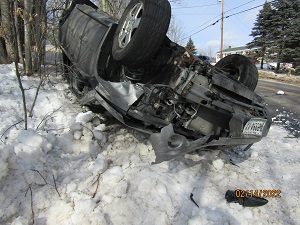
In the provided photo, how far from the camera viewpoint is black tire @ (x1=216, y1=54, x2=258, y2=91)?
3.84m

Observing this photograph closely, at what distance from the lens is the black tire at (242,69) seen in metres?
3.84

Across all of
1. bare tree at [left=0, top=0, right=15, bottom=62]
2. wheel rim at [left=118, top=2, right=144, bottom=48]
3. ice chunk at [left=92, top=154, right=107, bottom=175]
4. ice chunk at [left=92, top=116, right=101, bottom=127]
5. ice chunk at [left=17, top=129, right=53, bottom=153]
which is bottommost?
ice chunk at [left=92, top=116, right=101, bottom=127]

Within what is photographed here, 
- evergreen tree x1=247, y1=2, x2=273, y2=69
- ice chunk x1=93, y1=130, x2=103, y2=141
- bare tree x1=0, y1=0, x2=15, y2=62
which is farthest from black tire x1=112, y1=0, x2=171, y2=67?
evergreen tree x1=247, y1=2, x2=273, y2=69

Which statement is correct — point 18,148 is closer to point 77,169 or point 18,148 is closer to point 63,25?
point 77,169

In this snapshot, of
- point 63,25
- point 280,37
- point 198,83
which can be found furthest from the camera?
point 280,37

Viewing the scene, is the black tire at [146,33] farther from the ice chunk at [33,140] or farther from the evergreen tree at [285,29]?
the evergreen tree at [285,29]

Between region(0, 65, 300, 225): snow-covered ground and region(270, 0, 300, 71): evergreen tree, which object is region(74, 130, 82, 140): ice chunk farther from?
region(270, 0, 300, 71): evergreen tree

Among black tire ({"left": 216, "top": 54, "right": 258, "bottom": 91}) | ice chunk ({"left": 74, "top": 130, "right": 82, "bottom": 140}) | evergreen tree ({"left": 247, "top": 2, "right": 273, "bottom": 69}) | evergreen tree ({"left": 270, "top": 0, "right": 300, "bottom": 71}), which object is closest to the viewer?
ice chunk ({"left": 74, "top": 130, "right": 82, "bottom": 140})

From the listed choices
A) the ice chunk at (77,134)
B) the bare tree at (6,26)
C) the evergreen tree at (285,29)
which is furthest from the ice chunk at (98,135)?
the evergreen tree at (285,29)

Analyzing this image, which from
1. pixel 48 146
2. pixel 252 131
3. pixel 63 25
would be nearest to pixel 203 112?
pixel 252 131

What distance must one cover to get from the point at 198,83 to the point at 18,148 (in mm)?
2034

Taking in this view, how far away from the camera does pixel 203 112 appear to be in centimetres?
276

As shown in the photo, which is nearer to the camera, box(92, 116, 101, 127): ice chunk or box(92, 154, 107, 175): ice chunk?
box(92, 154, 107, 175): ice chunk
